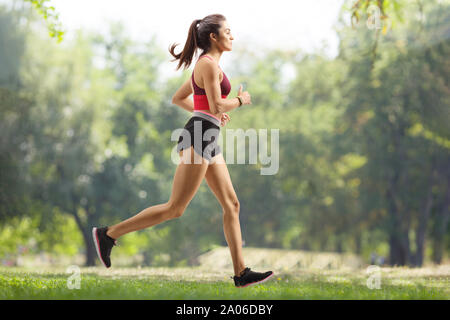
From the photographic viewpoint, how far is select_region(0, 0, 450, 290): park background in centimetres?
2277

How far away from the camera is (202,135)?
5340 mm

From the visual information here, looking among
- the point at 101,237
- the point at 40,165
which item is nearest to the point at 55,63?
the point at 40,165

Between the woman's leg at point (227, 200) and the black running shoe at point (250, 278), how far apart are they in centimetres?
6

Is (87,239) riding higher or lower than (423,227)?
lower

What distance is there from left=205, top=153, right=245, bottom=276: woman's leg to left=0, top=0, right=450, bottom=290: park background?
13438 millimetres

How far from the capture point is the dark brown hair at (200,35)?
5.54 metres

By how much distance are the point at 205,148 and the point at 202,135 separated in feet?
0.43

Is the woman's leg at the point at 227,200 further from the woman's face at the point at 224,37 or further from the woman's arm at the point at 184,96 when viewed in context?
the woman's face at the point at 224,37

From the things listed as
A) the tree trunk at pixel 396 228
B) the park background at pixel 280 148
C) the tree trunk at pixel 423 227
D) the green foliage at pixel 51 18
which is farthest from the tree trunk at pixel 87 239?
the green foliage at pixel 51 18

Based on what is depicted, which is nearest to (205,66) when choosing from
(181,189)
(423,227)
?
(181,189)

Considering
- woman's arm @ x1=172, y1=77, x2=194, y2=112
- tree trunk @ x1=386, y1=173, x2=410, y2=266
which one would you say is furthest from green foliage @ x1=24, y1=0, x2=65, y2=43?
tree trunk @ x1=386, y1=173, x2=410, y2=266

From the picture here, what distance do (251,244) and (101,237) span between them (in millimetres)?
28616

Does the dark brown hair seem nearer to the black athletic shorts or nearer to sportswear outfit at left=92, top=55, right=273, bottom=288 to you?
sportswear outfit at left=92, top=55, right=273, bottom=288

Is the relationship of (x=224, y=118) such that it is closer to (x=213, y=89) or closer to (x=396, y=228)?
(x=213, y=89)
